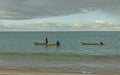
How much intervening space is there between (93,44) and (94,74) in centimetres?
5548

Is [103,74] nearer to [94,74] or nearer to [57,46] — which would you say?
[94,74]

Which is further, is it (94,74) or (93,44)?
(93,44)

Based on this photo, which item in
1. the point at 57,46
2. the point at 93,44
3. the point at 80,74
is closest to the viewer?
the point at 80,74

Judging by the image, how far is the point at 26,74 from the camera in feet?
60.6

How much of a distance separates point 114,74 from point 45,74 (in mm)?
4575

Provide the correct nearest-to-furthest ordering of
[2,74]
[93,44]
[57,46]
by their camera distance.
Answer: [2,74] < [57,46] < [93,44]

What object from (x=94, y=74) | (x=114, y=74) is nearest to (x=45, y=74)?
(x=94, y=74)

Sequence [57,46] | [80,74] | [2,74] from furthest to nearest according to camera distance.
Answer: [57,46] < [80,74] < [2,74]

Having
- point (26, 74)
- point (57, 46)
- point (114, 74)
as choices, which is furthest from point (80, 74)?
point (57, 46)

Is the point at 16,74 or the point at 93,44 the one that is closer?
the point at 16,74

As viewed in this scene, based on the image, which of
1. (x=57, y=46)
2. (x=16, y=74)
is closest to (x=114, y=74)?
(x=16, y=74)

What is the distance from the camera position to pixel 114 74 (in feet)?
62.7

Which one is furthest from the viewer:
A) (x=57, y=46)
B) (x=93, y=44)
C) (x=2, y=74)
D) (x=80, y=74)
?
(x=93, y=44)

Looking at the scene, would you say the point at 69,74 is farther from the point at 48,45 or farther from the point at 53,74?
the point at 48,45
